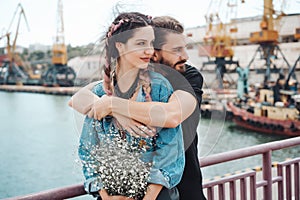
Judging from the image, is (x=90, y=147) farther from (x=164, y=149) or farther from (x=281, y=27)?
(x=281, y=27)

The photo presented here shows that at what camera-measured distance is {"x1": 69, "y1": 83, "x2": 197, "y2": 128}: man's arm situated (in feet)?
2.17

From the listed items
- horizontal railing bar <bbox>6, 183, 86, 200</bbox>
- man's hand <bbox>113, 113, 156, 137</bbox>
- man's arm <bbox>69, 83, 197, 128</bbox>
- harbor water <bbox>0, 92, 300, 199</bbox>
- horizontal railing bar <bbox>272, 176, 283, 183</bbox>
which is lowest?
harbor water <bbox>0, 92, 300, 199</bbox>

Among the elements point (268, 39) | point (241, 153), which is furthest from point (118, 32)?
point (268, 39)

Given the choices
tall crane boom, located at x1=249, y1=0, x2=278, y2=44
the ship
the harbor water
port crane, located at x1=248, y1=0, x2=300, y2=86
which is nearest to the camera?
the ship

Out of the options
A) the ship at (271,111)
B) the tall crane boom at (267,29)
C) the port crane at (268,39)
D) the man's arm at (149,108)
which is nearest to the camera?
the man's arm at (149,108)

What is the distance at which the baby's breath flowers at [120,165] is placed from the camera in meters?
0.67

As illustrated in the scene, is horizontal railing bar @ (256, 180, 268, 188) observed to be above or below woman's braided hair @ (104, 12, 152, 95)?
below

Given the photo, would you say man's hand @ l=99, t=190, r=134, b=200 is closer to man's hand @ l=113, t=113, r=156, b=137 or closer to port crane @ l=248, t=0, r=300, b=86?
man's hand @ l=113, t=113, r=156, b=137

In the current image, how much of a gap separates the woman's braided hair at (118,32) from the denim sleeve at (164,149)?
74mm

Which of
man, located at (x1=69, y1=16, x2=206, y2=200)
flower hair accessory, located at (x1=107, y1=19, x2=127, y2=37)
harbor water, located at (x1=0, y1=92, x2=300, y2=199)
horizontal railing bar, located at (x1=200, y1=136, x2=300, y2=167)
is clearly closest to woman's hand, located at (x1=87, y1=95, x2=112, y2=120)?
man, located at (x1=69, y1=16, x2=206, y2=200)

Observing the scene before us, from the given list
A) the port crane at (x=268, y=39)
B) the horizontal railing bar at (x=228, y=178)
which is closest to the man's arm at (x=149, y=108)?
the horizontal railing bar at (x=228, y=178)

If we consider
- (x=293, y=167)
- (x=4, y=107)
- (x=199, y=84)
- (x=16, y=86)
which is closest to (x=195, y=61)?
(x=199, y=84)

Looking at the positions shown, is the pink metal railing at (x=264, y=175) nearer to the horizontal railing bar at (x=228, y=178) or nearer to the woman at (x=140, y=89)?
the horizontal railing bar at (x=228, y=178)

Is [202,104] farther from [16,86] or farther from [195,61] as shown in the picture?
[16,86]
